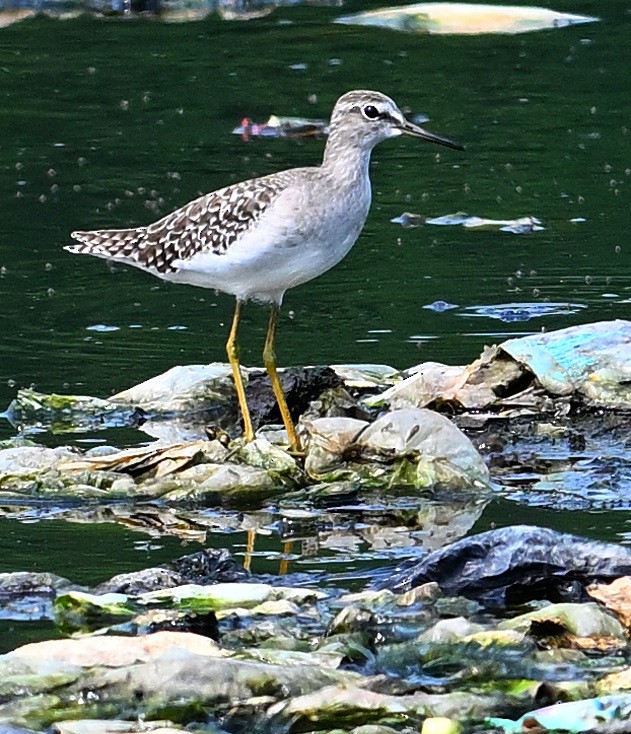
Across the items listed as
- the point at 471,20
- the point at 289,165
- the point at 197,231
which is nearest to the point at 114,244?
the point at 197,231

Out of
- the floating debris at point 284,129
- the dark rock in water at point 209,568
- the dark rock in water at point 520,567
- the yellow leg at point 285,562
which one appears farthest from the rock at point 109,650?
the floating debris at point 284,129

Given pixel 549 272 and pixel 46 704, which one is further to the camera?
pixel 549 272

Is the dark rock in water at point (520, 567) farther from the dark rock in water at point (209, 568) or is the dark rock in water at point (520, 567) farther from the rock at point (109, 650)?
the rock at point (109, 650)

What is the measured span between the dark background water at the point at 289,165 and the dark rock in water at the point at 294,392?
743 millimetres

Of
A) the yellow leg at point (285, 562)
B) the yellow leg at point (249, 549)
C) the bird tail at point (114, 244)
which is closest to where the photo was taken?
the yellow leg at point (285, 562)

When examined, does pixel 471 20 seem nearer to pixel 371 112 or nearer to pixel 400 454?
pixel 371 112

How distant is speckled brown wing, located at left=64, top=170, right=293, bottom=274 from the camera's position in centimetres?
880

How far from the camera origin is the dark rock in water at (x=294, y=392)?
30.6 ft

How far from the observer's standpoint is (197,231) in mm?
9039

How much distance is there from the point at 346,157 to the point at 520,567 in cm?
306

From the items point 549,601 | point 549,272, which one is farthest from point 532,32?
point 549,601

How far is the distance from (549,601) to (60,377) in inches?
162

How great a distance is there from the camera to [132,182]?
48.0 ft

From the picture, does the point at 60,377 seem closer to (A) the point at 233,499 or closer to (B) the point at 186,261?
(B) the point at 186,261
